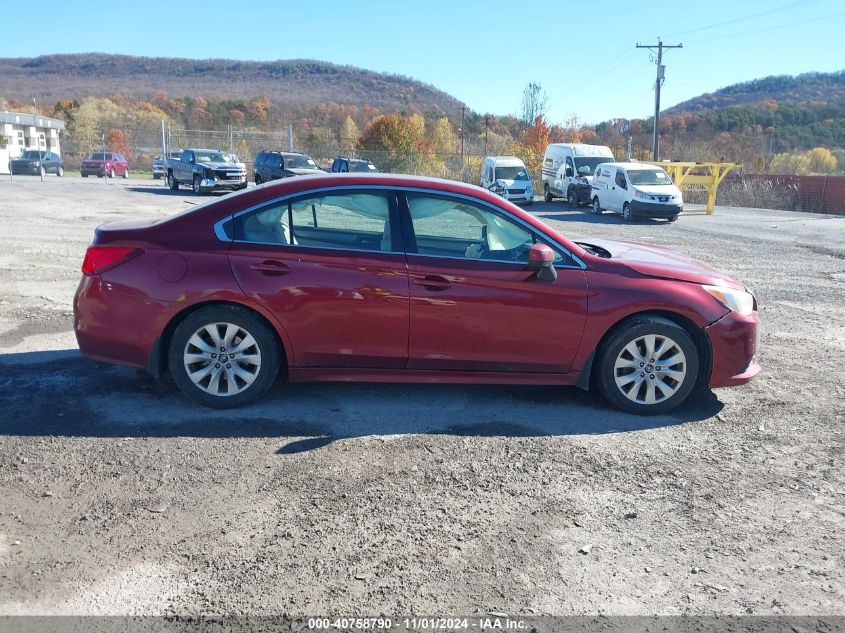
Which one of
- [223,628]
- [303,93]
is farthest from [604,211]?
[303,93]

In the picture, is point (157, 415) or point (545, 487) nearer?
point (545, 487)

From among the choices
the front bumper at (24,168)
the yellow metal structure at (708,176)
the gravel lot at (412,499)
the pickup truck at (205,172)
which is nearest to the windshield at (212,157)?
the pickup truck at (205,172)

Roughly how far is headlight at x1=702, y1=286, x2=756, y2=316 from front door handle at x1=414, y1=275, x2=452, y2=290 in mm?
1915

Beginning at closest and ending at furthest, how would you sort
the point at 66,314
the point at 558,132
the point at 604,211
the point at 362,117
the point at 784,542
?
1. the point at 784,542
2. the point at 66,314
3. the point at 604,211
4. the point at 558,132
5. the point at 362,117

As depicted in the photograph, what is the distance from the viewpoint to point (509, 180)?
28.5 meters

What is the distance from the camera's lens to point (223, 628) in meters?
2.79

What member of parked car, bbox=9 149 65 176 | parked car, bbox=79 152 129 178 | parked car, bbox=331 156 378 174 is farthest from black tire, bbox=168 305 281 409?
parked car, bbox=9 149 65 176

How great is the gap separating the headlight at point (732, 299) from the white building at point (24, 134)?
52.3 m

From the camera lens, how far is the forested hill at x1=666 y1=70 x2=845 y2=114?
10444cm

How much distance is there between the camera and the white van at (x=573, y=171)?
2781 cm

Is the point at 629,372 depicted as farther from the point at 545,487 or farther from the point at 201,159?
the point at 201,159

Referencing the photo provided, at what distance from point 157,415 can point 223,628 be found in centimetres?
244

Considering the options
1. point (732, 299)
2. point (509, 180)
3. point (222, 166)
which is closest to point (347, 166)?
point (222, 166)

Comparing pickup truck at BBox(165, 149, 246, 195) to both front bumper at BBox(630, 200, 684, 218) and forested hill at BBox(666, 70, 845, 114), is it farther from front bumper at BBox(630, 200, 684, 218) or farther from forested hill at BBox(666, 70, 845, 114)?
forested hill at BBox(666, 70, 845, 114)
